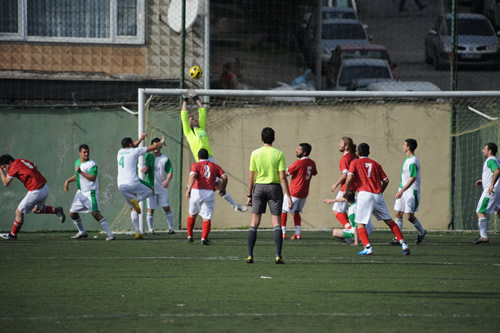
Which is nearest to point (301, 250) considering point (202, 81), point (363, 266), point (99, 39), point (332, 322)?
point (363, 266)

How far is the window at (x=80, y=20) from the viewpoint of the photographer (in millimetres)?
20391

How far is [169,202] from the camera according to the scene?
57.5ft

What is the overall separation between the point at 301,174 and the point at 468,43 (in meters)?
16.5

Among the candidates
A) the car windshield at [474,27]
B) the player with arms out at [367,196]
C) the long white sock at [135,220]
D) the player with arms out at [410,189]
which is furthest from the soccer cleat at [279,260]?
the car windshield at [474,27]

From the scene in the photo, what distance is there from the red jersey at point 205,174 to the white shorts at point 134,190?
1.36 m

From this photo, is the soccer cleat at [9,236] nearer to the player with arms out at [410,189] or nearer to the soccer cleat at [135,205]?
the soccer cleat at [135,205]

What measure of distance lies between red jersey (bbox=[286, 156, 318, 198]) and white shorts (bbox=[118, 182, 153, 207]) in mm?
2787

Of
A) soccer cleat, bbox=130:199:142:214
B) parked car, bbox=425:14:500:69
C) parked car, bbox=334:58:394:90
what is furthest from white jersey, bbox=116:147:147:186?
parked car, bbox=425:14:500:69

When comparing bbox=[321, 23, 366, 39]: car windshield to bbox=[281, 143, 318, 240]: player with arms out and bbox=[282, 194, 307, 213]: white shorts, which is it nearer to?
bbox=[281, 143, 318, 240]: player with arms out

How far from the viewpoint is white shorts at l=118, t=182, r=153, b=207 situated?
1481cm

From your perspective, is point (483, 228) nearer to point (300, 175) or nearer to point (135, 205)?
Result: point (300, 175)

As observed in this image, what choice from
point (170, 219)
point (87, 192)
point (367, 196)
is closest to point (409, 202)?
point (367, 196)

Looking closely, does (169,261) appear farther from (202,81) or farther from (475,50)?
(475,50)

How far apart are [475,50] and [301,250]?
1812 centimetres
